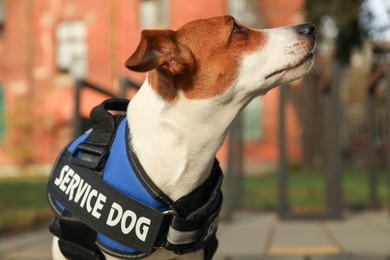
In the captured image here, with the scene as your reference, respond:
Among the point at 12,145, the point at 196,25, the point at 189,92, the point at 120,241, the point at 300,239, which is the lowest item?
the point at 12,145

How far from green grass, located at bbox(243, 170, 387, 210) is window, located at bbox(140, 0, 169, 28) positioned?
6423mm

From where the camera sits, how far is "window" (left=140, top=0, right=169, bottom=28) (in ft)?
55.2

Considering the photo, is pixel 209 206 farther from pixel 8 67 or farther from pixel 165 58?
pixel 8 67

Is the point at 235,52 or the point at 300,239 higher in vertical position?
the point at 235,52

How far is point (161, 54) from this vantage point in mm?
1979

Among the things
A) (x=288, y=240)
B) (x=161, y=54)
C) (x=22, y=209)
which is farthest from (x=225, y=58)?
(x=22, y=209)

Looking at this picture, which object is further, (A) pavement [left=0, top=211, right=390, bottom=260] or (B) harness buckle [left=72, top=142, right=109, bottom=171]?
(A) pavement [left=0, top=211, right=390, bottom=260]

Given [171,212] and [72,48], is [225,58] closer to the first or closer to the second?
[171,212]

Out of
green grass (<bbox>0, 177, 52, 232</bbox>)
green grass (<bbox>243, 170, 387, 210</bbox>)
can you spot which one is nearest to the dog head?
green grass (<bbox>0, 177, 52, 232</bbox>)

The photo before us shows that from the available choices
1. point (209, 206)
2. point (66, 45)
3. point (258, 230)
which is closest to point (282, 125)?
point (258, 230)

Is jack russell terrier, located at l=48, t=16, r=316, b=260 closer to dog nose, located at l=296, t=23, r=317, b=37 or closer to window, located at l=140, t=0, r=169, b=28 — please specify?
dog nose, located at l=296, t=23, r=317, b=37

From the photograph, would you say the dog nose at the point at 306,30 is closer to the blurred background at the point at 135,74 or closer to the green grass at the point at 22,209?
the green grass at the point at 22,209

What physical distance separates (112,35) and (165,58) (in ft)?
51.6

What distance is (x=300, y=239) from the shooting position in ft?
16.6
